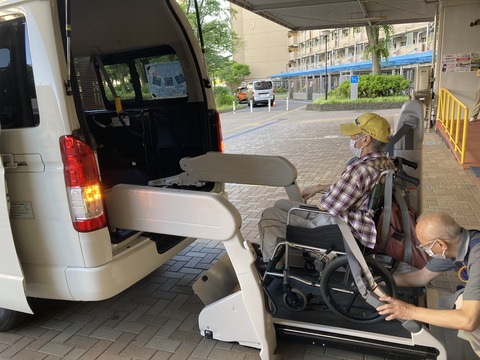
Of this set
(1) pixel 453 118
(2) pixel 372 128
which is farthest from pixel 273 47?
(2) pixel 372 128

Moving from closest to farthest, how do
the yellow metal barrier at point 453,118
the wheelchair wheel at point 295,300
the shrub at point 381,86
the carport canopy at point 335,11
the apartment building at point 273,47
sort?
the wheelchair wheel at point 295,300, the yellow metal barrier at point 453,118, the carport canopy at point 335,11, the shrub at point 381,86, the apartment building at point 273,47

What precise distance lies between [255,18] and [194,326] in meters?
63.0

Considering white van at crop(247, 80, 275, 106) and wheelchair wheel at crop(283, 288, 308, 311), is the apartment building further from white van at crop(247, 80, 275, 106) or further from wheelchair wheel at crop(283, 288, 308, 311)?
wheelchair wheel at crop(283, 288, 308, 311)

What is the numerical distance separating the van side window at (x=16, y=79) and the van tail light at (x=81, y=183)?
0.29 m

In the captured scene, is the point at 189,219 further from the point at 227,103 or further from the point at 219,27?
the point at 227,103

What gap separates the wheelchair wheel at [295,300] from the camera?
276 centimetres

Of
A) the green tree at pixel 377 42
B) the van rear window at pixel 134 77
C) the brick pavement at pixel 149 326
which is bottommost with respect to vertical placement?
the brick pavement at pixel 149 326

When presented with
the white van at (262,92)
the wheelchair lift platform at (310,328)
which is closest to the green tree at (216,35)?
the white van at (262,92)

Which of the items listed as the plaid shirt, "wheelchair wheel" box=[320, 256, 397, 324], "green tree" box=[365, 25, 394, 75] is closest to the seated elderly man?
the plaid shirt

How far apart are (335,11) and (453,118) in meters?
4.68

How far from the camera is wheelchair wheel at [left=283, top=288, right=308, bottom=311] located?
2.76m

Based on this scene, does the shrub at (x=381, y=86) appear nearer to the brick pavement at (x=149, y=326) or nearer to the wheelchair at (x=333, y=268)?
the brick pavement at (x=149, y=326)

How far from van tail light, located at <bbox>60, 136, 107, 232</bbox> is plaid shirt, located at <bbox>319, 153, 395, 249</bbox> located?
143 cm

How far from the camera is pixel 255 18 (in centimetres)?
6062
